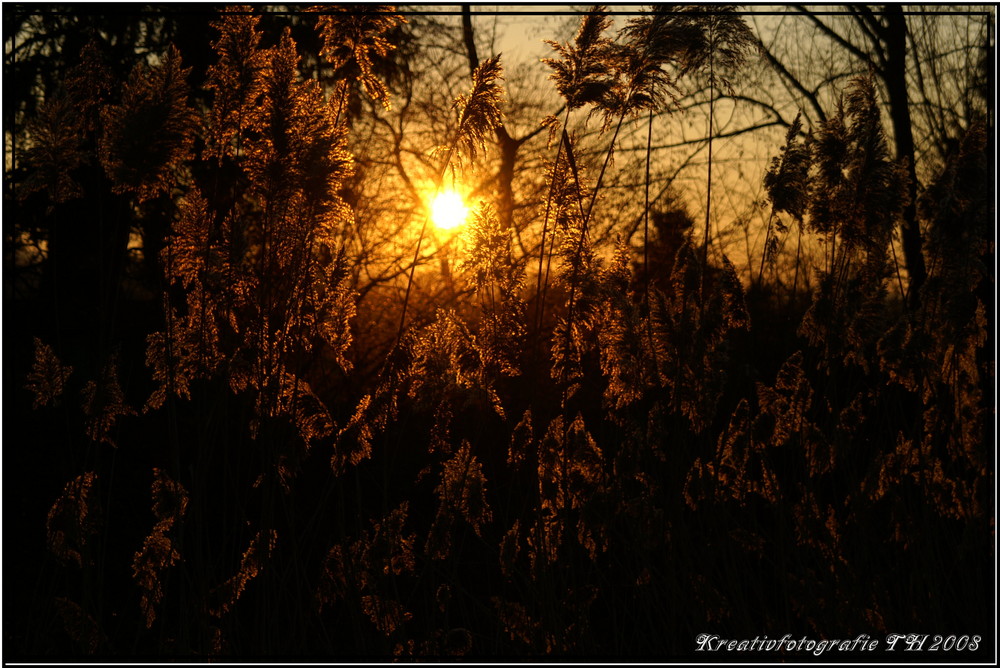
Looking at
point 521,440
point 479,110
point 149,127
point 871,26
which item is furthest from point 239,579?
point 871,26

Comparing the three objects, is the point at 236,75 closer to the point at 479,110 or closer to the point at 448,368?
the point at 479,110

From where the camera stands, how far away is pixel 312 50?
10.5m

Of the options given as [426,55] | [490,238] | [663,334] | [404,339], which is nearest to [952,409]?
[663,334]

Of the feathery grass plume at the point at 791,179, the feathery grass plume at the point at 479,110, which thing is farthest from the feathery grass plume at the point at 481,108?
the feathery grass plume at the point at 791,179

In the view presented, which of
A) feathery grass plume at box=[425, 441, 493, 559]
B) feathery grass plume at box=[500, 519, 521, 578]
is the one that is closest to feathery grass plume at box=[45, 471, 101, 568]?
feathery grass plume at box=[425, 441, 493, 559]

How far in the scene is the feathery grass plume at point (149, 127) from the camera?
8.69 feet

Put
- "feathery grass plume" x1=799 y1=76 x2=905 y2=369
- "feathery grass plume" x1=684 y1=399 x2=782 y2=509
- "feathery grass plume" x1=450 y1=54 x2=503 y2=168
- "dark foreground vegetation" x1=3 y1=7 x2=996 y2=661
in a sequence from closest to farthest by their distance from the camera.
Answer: "dark foreground vegetation" x1=3 y1=7 x2=996 y2=661 < "feathery grass plume" x1=450 y1=54 x2=503 y2=168 < "feathery grass plume" x1=684 y1=399 x2=782 y2=509 < "feathery grass plume" x1=799 y1=76 x2=905 y2=369

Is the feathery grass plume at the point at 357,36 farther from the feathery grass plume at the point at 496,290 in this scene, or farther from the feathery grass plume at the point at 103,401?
the feathery grass plume at the point at 103,401

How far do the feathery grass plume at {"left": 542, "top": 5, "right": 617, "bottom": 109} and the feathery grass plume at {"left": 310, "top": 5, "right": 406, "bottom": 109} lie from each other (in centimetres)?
57

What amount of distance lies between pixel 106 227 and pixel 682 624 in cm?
631

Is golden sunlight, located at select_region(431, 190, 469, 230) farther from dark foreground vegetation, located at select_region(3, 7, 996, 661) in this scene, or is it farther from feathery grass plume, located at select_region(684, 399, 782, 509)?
feathery grass plume, located at select_region(684, 399, 782, 509)

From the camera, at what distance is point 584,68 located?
296 centimetres

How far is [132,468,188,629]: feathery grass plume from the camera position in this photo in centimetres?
284

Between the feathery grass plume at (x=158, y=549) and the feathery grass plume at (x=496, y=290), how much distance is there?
1.13 m
